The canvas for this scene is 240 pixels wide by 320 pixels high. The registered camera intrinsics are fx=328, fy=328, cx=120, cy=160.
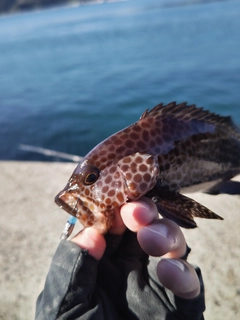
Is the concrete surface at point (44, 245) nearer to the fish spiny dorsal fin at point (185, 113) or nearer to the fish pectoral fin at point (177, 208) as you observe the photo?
the fish pectoral fin at point (177, 208)

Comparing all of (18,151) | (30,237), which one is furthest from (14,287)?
(18,151)

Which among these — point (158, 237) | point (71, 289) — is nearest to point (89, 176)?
point (158, 237)

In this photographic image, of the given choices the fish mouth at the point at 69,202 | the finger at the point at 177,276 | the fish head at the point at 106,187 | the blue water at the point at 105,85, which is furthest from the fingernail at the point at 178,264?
the blue water at the point at 105,85

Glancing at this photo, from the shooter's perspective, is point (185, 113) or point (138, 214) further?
point (185, 113)

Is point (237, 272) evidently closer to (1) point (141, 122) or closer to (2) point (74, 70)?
(1) point (141, 122)

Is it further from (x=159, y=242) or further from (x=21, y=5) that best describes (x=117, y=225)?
(x=21, y=5)

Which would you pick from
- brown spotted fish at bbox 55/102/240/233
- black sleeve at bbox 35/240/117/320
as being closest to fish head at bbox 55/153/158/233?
brown spotted fish at bbox 55/102/240/233
